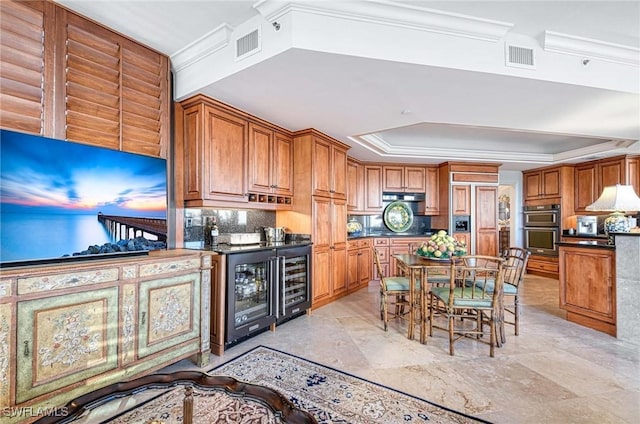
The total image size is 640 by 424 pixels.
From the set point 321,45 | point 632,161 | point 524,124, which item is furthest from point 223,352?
point 632,161

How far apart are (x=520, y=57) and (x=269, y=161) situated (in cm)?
264

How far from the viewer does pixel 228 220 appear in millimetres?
3514

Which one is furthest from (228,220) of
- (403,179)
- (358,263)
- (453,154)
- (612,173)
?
(612,173)

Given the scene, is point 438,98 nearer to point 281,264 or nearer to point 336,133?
point 336,133

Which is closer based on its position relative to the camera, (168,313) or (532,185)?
(168,313)

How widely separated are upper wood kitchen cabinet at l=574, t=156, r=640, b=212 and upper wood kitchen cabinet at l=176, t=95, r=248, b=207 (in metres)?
6.61

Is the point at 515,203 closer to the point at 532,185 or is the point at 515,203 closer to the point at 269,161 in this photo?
the point at 532,185

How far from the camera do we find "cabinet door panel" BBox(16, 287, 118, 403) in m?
1.56

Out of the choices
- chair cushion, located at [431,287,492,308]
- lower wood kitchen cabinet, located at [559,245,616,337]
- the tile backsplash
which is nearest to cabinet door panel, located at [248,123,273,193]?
the tile backsplash

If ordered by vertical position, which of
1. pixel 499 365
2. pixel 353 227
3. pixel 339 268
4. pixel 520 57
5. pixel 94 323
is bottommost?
pixel 499 365

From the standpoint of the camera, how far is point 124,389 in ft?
3.88

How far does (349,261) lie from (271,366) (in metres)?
2.63

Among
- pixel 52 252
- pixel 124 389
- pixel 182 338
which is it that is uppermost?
pixel 52 252

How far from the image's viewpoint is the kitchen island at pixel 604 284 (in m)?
2.96
